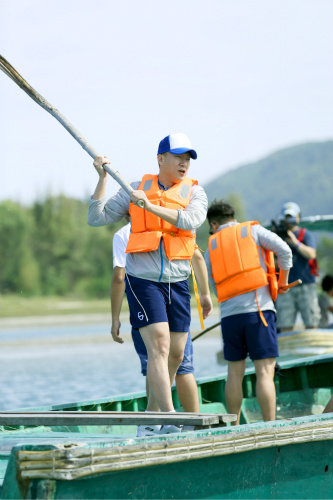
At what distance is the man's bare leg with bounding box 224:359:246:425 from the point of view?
256 inches

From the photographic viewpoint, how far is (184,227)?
534 cm

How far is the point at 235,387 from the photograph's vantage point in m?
6.50

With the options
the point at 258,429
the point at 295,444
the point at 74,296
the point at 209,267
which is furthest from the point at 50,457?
the point at 74,296

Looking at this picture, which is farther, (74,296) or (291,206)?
(74,296)

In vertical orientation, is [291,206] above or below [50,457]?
above

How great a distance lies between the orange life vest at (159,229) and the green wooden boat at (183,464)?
1.27 metres

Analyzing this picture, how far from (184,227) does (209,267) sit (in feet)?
4.89

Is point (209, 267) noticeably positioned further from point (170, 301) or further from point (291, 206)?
point (291, 206)

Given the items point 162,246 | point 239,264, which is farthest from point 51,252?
point 162,246

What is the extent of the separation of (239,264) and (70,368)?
14.7m

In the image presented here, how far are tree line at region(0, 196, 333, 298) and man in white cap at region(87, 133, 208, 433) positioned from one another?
77.9 m

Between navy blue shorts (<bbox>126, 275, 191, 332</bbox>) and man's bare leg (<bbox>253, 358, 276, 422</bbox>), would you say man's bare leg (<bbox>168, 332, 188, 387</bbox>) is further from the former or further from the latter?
man's bare leg (<bbox>253, 358, 276, 422</bbox>)

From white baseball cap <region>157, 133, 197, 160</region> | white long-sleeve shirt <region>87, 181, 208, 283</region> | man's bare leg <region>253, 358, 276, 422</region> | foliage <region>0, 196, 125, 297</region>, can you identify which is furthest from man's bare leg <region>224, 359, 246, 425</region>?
foliage <region>0, 196, 125, 297</region>

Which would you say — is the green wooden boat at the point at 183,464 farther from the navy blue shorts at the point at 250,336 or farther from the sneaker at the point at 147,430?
the navy blue shorts at the point at 250,336
